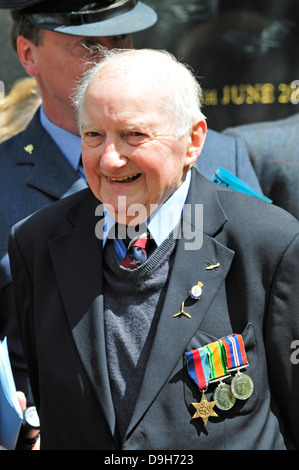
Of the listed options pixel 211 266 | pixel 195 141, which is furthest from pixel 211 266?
pixel 195 141

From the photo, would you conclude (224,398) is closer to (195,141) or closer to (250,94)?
(195,141)

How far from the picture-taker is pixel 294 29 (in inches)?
149

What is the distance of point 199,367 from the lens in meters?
1.94

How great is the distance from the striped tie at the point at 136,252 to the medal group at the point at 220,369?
0.28 m

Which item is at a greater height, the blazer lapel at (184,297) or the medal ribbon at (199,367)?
the blazer lapel at (184,297)

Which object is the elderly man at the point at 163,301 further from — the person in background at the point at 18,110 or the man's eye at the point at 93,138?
the person in background at the point at 18,110

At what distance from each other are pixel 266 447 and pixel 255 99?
2339 millimetres

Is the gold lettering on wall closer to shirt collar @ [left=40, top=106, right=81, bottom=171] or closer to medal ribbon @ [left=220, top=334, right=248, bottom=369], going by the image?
shirt collar @ [left=40, top=106, right=81, bottom=171]

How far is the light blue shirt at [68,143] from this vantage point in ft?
8.93

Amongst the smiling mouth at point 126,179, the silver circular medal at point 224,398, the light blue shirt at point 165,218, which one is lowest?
the silver circular medal at point 224,398

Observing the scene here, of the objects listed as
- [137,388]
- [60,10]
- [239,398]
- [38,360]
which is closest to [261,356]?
[239,398]

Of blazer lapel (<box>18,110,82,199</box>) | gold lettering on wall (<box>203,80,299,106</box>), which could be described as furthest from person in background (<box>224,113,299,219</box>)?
blazer lapel (<box>18,110,82,199</box>)

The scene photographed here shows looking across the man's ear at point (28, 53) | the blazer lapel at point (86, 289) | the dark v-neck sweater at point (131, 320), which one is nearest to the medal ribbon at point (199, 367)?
the dark v-neck sweater at point (131, 320)

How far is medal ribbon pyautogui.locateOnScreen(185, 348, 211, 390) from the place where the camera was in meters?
1.94
